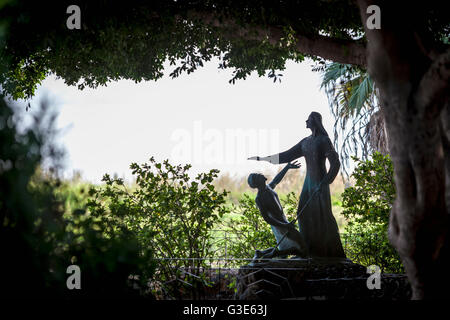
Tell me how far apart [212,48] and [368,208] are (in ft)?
13.5

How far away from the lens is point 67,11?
4.76 meters

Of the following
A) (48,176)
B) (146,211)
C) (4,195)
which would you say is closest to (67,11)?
(48,176)

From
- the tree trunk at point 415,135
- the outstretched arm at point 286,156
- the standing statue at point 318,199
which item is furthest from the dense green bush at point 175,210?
the tree trunk at point 415,135

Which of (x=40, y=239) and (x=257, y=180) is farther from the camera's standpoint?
(x=257, y=180)

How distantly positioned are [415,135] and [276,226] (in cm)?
291

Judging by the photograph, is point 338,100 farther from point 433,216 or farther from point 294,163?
point 433,216

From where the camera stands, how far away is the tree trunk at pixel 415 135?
11.0ft

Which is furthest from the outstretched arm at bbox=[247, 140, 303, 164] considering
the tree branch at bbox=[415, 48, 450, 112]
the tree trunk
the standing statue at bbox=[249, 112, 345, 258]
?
the tree branch at bbox=[415, 48, 450, 112]

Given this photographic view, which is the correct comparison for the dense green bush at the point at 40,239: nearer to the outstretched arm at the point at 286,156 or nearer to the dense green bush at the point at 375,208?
the outstretched arm at the point at 286,156

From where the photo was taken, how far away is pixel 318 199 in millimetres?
5965

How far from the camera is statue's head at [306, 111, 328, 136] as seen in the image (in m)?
6.21

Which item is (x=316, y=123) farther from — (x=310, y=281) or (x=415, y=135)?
(x=415, y=135)

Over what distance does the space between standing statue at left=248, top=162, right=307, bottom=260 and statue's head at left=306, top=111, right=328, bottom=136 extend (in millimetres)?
1096

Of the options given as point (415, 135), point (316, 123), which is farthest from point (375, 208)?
point (415, 135)
